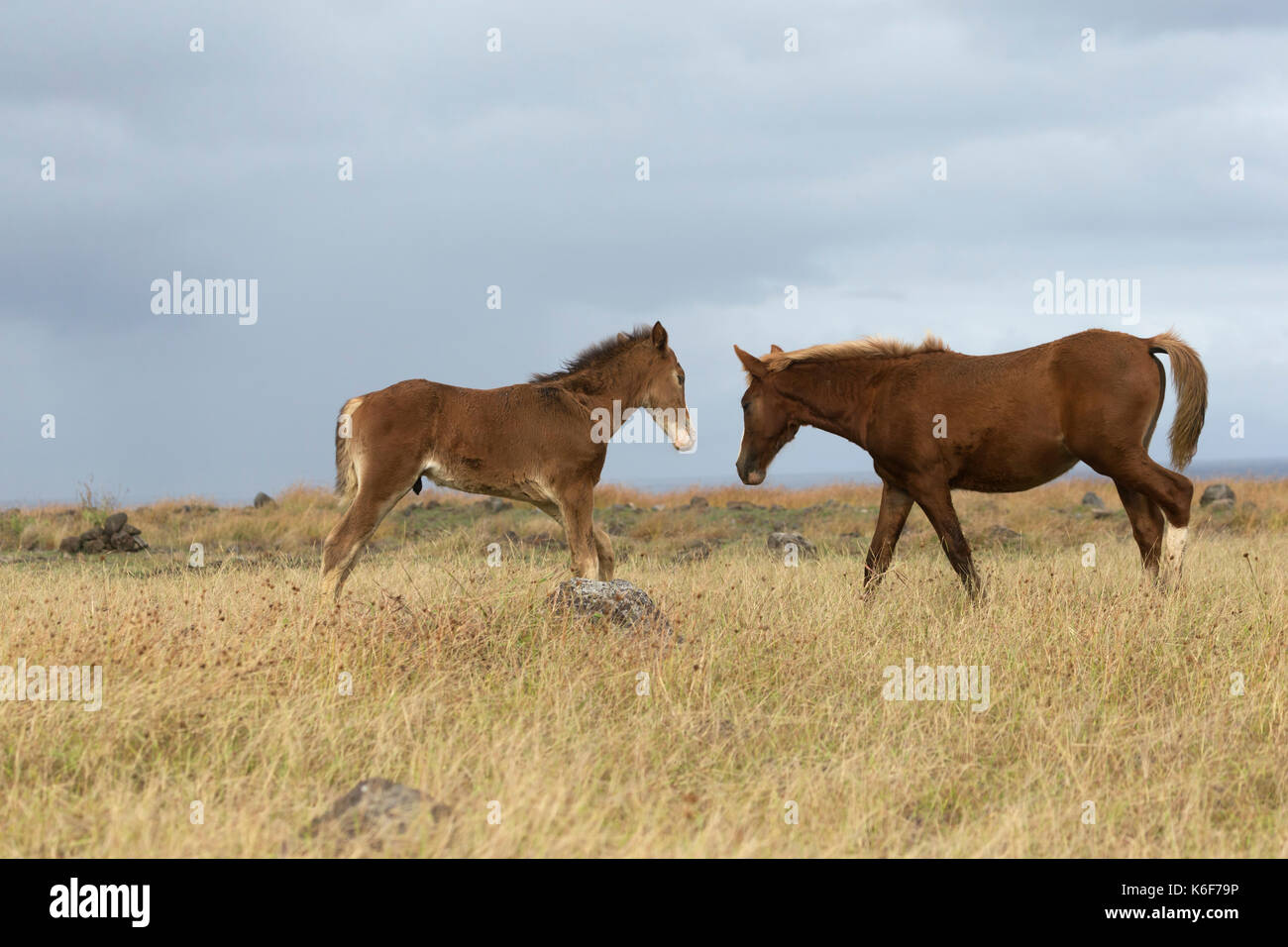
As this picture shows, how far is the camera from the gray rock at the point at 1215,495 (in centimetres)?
2247

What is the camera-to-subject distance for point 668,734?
18.9ft

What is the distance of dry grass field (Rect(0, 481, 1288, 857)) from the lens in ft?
15.3

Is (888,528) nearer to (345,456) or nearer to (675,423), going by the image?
(675,423)

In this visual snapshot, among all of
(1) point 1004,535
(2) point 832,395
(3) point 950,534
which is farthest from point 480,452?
(1) point 1004,535

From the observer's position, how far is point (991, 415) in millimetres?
9031

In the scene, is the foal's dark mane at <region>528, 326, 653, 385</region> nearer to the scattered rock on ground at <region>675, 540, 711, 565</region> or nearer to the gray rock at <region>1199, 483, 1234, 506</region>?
the scattered rock on ground at <region>675, 540, 711, 565</region>

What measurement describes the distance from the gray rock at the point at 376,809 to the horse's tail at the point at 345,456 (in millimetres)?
5153

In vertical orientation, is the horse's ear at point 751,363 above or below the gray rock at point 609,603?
above

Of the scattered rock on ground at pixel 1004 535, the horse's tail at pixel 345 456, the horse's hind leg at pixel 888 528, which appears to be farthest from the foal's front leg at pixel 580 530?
the scattered rock on ground at pixel 1004 535

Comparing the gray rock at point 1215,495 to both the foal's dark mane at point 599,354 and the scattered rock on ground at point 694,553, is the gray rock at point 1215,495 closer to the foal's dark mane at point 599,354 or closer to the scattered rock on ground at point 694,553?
the scattered rock on ground at point 694,553

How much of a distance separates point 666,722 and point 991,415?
14.9ft

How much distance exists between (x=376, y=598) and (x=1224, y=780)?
6.32 metres
